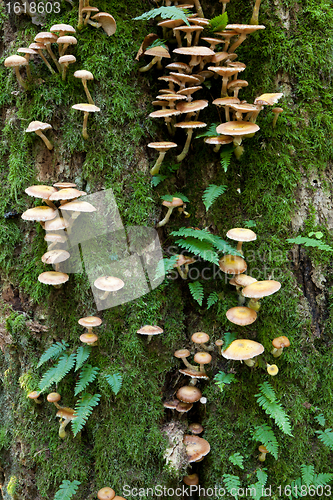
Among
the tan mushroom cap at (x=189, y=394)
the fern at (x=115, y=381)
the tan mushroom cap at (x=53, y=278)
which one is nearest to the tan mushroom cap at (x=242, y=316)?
the tan mushroom cap at (x=189, y=394)

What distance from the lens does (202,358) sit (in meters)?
4.22

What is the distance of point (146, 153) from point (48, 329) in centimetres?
279

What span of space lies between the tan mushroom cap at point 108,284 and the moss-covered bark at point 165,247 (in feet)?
1.54

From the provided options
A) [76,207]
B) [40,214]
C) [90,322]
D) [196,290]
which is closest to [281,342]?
[196,290]

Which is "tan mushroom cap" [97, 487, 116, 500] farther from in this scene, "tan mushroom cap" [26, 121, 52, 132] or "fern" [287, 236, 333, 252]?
"tan mushroom cap" [26, 121, 52, 132]

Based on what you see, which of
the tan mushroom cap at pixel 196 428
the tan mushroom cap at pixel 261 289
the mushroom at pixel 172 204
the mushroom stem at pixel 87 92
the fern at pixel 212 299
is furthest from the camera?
the fern at pixel 212 299

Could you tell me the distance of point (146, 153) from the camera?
15.6 ft

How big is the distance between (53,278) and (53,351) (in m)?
0.93

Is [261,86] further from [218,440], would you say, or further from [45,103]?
[218,440]

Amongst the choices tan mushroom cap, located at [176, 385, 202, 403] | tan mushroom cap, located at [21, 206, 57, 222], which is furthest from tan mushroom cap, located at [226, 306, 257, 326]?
tan mushroom cap, located at [21, 206, 57, 222]

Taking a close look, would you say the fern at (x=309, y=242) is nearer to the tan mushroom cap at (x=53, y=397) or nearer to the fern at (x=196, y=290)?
the fern at (x=196, y=290)

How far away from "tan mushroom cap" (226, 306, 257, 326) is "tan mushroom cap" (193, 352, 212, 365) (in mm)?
624

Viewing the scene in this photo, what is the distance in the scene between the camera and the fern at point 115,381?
12.8ft

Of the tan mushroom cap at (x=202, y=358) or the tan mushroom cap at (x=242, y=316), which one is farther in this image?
the tan mushroom cap at (x=202, y=358)
